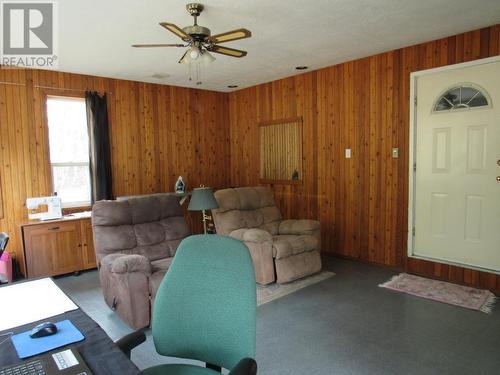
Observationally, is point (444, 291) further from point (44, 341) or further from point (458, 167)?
point (44, 341)

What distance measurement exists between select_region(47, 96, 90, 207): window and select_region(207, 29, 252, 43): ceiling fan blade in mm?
2886

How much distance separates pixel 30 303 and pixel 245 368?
1009 mm

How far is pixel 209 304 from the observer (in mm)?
1401

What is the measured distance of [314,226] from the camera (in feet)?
13.6

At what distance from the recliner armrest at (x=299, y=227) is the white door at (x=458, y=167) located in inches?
45.3

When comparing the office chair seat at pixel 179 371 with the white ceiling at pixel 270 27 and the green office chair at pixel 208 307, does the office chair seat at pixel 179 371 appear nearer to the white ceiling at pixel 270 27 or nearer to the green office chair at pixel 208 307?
the green office chair at pixel 208 307

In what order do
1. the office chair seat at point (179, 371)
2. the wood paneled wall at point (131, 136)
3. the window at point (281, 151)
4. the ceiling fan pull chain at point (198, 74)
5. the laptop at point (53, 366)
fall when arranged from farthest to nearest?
the window at point (281, 151), the ceiling fan pull chain at point (198, 74), the wood paneled wall at point (131, 136), the office chair seat at point (179, 371), the laptop at point (53, 366)

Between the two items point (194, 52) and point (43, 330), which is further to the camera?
point (194, 52)

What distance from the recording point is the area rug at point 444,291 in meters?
3.19

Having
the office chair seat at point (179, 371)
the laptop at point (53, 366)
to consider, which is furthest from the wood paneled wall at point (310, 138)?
the laptop at point (53, 366)

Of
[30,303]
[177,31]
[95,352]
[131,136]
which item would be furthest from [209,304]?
[131,136]

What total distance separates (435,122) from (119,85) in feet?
13.9

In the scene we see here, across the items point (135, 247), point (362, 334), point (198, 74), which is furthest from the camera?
point (198, 74)

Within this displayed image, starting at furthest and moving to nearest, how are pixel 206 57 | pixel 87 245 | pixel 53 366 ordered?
1. pixel 87 245
2. pixel 206 57
3. pixel 53 366
